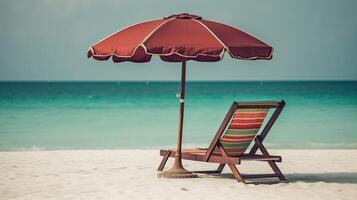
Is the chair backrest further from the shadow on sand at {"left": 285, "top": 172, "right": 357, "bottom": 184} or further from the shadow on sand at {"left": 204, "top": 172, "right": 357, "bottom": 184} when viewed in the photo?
the shadow on sand at {"left": 285, "top": 172, "right": 357, "bottom": 184}

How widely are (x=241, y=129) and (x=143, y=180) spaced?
116cm

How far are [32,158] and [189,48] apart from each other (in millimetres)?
4197

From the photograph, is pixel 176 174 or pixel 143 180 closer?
pixel 143 180

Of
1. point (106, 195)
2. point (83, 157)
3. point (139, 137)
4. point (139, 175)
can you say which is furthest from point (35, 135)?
point (106, 195)

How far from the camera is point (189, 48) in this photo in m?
7.96

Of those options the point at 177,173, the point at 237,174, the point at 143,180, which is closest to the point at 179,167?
the point at 177,173

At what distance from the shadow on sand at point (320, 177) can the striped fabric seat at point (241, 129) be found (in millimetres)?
669

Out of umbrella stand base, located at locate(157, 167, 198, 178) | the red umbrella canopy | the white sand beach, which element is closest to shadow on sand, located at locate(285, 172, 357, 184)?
the white sand beach

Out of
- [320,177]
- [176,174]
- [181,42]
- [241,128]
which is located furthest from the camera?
[320,177]

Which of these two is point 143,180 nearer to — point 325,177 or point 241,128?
point 241,128

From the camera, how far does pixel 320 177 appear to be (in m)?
9.27

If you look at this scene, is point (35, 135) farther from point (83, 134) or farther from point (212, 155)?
point (212, 155)

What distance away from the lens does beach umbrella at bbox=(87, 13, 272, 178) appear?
26.1 ft

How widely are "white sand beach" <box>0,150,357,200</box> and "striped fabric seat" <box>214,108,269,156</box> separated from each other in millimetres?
378
